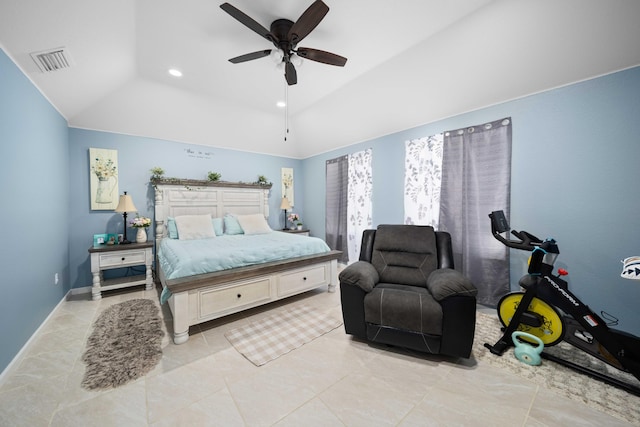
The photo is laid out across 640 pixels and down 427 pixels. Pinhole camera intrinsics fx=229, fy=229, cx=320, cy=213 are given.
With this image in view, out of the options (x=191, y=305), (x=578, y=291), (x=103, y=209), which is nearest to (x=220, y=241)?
(x=191, y=305)

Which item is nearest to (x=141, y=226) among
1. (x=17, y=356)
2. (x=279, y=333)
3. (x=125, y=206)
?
(x=125, y=206)

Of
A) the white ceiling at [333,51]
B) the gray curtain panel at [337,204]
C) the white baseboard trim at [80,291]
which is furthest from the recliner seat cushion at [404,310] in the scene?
the white baseboard trim at [80,291]

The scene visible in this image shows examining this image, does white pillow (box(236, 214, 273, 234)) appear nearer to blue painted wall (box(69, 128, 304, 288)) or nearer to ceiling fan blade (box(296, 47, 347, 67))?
blue painted wall (box(69, 128, 304, 288))

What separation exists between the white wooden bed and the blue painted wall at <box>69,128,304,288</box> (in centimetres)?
25

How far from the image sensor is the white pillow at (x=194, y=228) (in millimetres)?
3594

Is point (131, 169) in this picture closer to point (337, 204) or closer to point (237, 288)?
point (237, 288)

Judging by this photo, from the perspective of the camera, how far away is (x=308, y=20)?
1.74 metres

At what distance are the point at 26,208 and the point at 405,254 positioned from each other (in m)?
Result: 3.65

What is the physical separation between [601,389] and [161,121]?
18.9 feet

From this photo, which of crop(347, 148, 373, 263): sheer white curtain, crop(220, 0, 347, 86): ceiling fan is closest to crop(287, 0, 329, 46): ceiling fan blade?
crop(220, 0, 347, 86): ceiling fan

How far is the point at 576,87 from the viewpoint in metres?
2.26

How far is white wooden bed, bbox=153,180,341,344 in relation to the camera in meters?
2.16

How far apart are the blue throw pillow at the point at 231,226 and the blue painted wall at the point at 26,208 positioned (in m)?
2.07

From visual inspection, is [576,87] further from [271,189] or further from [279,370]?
[271,189]
